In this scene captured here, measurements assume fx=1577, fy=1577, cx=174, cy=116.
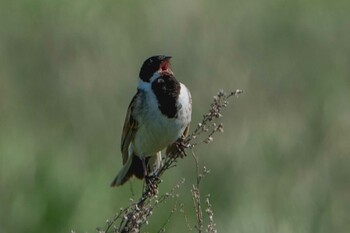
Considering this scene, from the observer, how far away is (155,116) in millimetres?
7062

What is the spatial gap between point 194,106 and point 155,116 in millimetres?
1925

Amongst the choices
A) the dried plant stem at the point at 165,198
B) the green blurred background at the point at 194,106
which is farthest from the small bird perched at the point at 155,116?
the dried plant stem at the point at 165,198

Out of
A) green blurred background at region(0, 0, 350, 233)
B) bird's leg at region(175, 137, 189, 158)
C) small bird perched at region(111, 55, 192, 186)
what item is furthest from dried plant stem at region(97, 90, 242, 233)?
green blurred background at region(0, 0, 350, 233)

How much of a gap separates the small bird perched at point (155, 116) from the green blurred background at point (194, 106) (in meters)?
0.51

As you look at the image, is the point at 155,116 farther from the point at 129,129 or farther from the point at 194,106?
the point at 194,106

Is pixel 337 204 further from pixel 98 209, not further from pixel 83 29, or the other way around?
pixel 83 29

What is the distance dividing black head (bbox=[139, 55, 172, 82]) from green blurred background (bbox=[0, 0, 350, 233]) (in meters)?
0.86

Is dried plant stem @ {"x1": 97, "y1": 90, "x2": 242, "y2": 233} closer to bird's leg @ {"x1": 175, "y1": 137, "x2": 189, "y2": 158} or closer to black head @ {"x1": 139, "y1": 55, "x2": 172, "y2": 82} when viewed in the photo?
bird's leg @ {"x1": 175, "y1": 137, "x2": 189, "y2": 158}

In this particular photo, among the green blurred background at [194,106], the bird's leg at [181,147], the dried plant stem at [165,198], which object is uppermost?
the green blurred background at [194,106]

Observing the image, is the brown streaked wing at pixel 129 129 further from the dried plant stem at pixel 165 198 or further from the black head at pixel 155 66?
the dried plant stem at pixel 165 198

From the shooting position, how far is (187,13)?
10.5m

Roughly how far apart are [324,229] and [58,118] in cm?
207

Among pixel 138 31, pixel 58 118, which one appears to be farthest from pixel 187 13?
pixel 58 118

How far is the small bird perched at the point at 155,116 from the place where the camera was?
22.8 ft
